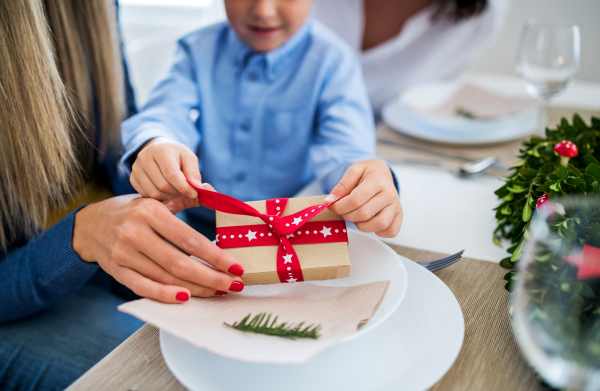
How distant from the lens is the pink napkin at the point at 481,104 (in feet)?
3.27

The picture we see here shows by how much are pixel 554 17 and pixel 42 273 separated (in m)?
2.86

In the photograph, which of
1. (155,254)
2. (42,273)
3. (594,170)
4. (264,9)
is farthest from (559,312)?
(264,9)

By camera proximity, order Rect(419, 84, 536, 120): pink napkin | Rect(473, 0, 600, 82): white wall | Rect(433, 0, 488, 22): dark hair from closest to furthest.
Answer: Rect(419, 84, 536, 120): pink napkin → Rect(433, 0, 488, 22): dark hair → Rect(473, 0, 600, 82): white wall

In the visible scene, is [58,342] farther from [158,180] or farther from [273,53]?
[273,53]


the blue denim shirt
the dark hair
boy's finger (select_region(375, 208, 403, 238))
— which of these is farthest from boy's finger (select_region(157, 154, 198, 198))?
the dark hair

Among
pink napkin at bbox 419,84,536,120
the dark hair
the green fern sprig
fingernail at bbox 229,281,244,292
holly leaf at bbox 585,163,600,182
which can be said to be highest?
the dark hair

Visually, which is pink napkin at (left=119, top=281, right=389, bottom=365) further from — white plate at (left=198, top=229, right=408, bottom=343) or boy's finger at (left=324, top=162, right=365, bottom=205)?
boy's finger at (left=324, top=162, right=365, bottom=205)

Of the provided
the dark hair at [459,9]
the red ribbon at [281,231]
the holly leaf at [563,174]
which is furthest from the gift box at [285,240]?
the dark hair at [459,9]

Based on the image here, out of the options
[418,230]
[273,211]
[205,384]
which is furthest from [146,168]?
[418,230]

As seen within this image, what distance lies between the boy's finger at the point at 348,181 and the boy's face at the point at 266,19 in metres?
0.38

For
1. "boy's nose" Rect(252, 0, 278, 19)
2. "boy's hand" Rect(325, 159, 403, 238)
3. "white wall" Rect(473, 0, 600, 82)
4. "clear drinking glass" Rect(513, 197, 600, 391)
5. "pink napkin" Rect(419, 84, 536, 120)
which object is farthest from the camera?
"white wall" Rect(473, 0, 600, 82)

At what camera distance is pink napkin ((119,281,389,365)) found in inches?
12.8

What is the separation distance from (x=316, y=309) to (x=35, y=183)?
450mm

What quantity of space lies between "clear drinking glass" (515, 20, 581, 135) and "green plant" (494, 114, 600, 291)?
0.20 m
